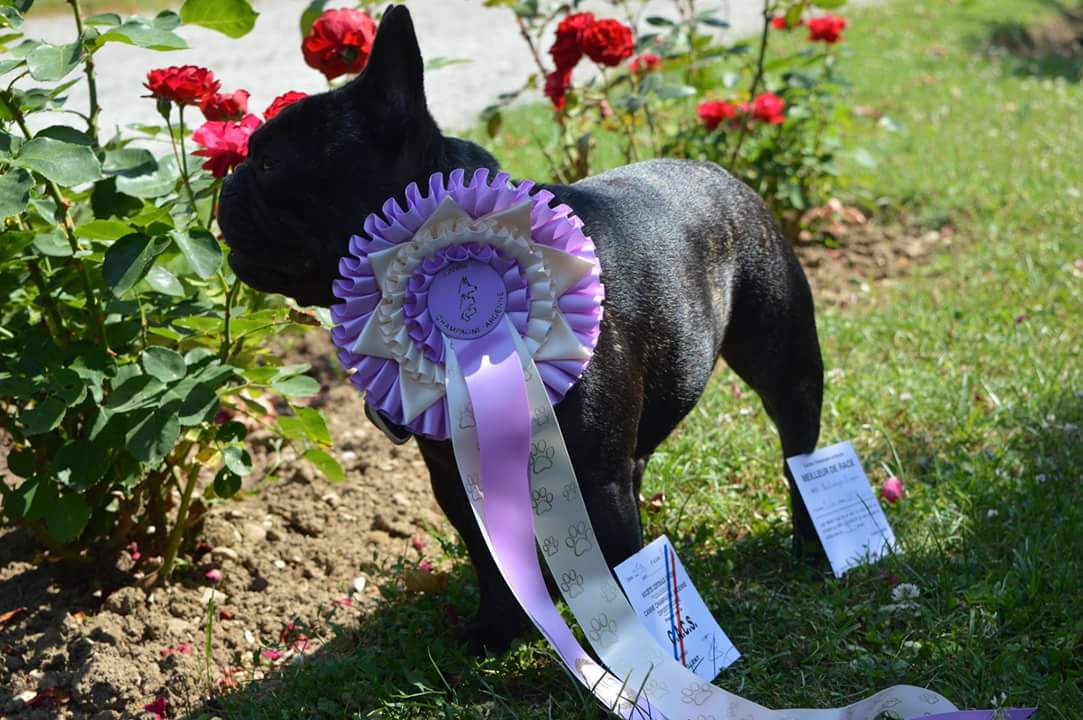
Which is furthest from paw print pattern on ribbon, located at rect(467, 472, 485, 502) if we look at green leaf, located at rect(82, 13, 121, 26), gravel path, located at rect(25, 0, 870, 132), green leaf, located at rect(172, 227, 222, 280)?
gravel path, located at rect(25, 0, 870, 132)

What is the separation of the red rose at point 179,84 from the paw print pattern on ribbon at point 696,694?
1.81m

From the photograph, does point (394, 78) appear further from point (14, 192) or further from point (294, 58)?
point (294, 58)

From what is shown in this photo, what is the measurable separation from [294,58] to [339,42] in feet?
27.6

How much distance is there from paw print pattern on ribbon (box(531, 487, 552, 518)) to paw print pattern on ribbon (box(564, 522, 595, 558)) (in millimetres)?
67

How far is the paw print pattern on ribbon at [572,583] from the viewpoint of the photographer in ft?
8.20

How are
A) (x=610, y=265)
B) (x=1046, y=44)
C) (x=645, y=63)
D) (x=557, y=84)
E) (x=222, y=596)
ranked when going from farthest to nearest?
(x=1046, y=44), (x=645, y=63), (x=557, y=84), (x=222, y=596), (x=610, y=265)

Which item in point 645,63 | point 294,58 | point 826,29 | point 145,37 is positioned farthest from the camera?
point 294,58

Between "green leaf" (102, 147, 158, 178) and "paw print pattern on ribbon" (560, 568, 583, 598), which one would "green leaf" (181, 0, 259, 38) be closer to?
"green leaf" (102, 147, 158, 178)

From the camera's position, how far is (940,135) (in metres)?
8.65

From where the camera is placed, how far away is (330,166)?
238 centimetres

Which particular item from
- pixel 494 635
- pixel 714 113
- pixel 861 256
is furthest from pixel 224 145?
pixel 861 256

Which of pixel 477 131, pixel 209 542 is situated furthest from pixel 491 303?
pixel 477 131

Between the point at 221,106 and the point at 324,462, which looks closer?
the point at 221,106

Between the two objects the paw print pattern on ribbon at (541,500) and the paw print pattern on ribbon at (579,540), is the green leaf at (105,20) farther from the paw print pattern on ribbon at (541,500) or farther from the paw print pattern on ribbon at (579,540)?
the paw print pattern on ribbon at (579,540)
